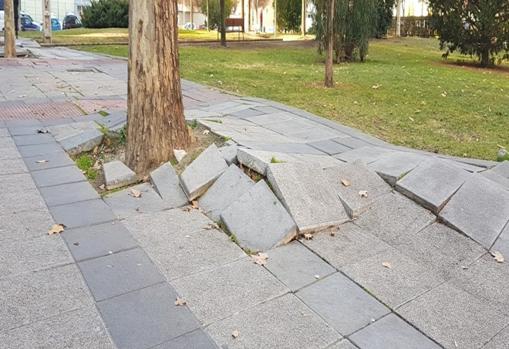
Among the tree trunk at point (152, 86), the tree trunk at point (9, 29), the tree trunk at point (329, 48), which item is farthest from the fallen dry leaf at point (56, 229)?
the tree trunk at point (9, 29)

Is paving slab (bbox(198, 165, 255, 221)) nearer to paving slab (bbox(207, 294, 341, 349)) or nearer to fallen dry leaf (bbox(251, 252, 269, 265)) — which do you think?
fallen dry leaf (bbox(251, 252, 269, 265))

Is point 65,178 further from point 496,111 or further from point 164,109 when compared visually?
point 496,111

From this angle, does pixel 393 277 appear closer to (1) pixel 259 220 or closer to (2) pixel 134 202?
(1) pixel 259 220

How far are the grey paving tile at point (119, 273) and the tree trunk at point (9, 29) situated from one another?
35.6ft

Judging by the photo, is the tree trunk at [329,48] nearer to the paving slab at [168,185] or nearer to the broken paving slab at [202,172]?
the broken paving slab at [202,172]

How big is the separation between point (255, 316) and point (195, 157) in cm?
204

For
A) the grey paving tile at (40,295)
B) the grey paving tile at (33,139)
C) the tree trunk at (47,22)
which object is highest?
the tree trunk at (47,22)

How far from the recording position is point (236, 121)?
5.91 meters

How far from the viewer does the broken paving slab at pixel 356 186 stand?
351cm

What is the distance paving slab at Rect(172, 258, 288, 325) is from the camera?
2434 millimetres

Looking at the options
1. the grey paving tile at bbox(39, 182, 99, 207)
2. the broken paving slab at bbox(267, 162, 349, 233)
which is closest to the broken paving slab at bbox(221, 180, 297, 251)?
the broken paving slab at bbox(267, 162, 349, 233)

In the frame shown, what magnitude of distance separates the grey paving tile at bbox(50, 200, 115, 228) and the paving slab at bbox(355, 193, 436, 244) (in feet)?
5.89

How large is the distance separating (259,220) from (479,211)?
62.2 inches

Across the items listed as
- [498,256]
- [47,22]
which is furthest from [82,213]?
[47,22]
